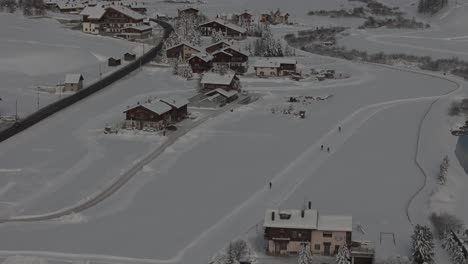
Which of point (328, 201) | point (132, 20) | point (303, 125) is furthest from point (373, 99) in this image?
point (132, 20)

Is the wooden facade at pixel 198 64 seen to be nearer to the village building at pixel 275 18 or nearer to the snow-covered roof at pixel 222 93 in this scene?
the snow-covered roof at pixel 222 93

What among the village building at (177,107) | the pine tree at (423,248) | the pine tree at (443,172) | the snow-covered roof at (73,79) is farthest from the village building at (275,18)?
the pine tree at (423,248)

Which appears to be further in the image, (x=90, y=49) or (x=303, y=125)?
(x=90, y=49)

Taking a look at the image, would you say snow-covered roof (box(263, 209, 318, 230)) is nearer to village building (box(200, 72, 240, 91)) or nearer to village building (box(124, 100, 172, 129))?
village building (box(124, 100, 172, 129))

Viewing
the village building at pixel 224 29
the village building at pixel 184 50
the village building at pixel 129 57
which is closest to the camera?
the village building at pixel 129 57

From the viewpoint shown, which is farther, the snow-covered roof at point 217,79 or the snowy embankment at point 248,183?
the snow-covered roof at point 217,79

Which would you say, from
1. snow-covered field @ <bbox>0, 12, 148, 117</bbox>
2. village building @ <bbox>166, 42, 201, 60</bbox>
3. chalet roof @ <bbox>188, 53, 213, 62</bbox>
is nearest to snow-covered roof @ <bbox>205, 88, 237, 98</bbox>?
chalet roof @ <bbox>188, 53, 213, 62</bbox>

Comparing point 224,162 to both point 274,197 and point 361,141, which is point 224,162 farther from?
point 361,141
